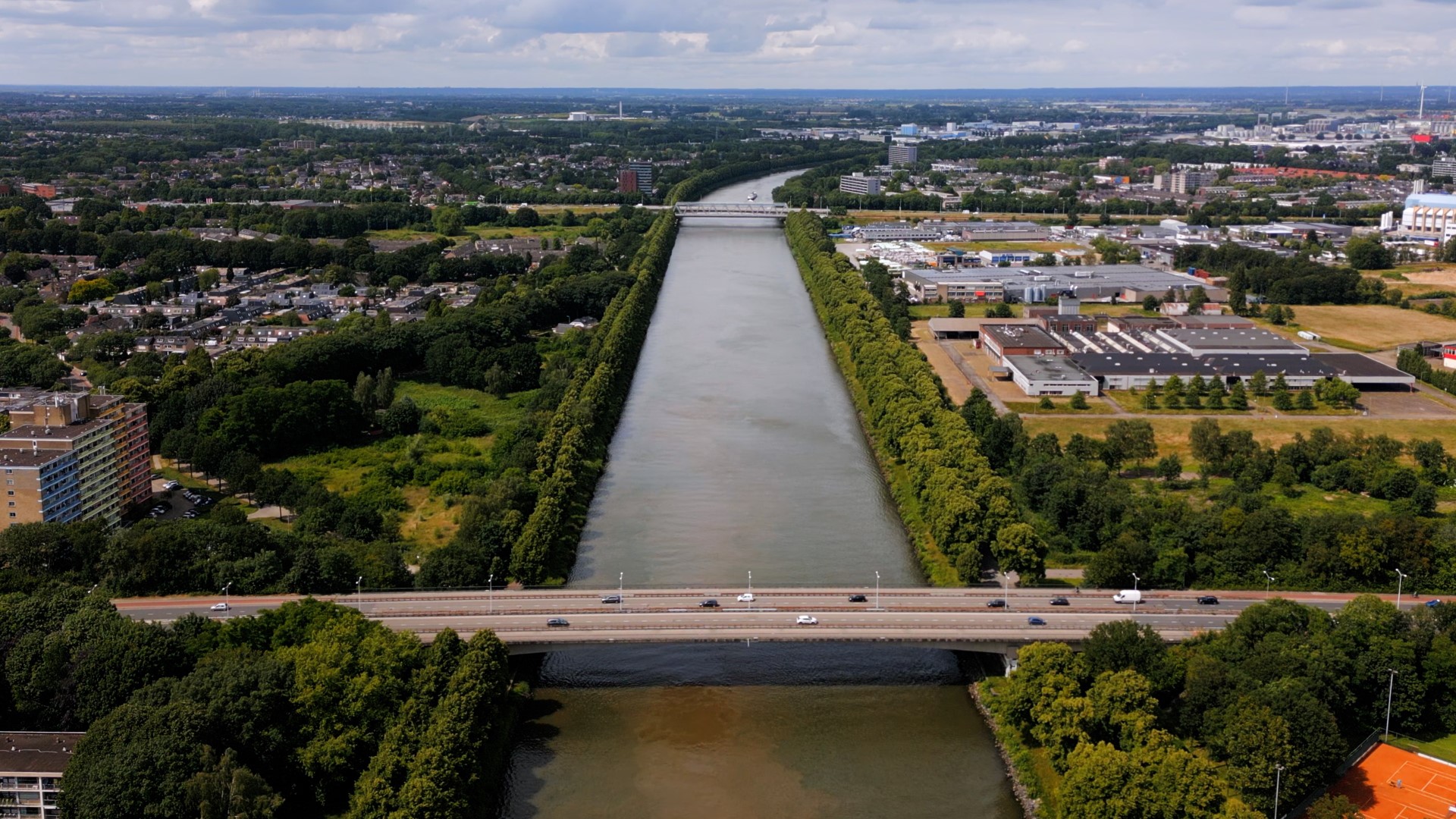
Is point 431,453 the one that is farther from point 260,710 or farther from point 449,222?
point 449,222

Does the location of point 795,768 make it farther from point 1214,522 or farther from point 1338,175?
point 1338,175

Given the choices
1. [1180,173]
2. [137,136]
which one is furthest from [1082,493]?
[137,136]

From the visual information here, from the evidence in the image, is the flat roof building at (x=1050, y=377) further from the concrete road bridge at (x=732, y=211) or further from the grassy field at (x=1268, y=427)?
the concrete road bridge at (x=732, y=211)

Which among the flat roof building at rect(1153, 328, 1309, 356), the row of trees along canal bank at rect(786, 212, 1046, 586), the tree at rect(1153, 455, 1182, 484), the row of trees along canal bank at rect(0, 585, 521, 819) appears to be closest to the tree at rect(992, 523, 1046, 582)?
the row of trees along canal bank at rect(786, 212, 1046, 586)

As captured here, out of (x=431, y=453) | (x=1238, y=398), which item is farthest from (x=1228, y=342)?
(x=431, y=453)

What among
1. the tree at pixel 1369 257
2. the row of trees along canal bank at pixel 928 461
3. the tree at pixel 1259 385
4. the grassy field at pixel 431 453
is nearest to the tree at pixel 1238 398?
the tree at pixel 1259 385

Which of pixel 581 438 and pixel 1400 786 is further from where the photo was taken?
pixel 581 438
